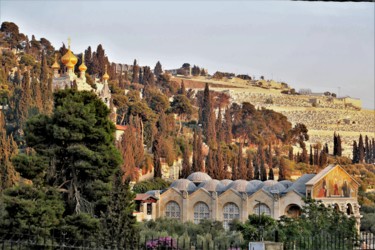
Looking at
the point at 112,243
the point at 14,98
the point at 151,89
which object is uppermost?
the point at 151,89

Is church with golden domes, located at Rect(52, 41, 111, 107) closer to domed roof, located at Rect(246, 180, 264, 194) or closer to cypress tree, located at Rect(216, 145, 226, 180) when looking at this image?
cypress tree, located at Rect(216, 145, 226, 180)

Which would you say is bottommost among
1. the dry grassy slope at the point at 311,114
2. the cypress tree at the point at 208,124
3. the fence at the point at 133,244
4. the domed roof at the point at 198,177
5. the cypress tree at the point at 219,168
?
the fence at the point at 133,244

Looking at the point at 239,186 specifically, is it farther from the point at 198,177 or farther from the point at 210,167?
the point at 210,167

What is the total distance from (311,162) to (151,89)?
19650mm

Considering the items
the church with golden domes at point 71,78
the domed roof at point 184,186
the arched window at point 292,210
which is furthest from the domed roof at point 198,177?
the church with golden domes at point 71,78

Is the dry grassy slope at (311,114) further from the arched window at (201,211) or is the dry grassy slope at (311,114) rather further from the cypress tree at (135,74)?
the arched window at (201,211)

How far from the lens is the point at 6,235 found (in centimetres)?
1659

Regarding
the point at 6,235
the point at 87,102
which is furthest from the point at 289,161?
the point at 6,235

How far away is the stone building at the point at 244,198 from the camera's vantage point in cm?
3928

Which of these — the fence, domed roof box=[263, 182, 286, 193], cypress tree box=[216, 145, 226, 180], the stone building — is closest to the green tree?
the fence

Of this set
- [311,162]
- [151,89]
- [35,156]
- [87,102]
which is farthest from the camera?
[151,89]

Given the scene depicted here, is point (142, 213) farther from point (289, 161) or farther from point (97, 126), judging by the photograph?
point (289, 161)

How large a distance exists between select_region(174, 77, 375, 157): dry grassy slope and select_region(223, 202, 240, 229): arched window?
51.6 m

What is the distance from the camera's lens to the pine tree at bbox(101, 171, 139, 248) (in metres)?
16.8
